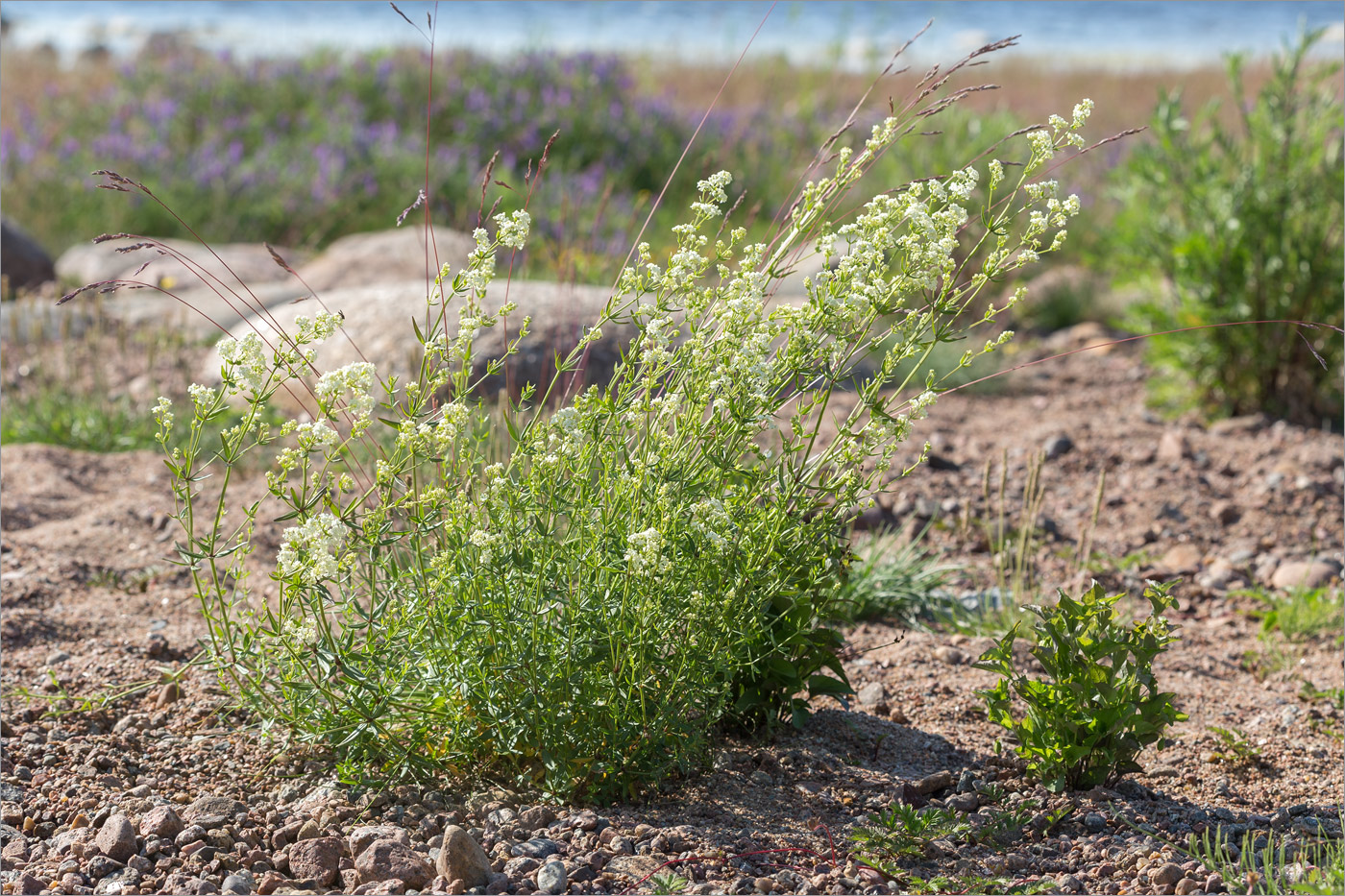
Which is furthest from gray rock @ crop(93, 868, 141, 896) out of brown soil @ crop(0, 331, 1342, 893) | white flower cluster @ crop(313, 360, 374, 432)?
white flower cluster @ crop(313, 360, 374, 432)

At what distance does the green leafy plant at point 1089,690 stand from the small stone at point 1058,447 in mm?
3128

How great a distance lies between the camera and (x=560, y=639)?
2426mm

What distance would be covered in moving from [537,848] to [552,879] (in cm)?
12

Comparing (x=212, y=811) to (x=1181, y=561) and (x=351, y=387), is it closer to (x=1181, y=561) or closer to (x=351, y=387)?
(x=351, y=387)

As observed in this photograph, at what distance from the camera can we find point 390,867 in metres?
2.25

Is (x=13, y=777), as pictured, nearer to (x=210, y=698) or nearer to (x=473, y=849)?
(x=210, y=698)

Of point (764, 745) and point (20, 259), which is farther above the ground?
point (20, 259)

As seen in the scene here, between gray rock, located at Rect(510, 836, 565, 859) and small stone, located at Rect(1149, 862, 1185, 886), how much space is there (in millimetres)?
1240

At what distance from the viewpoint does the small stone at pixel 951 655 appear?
3.71 m

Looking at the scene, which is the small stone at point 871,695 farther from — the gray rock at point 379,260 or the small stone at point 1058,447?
the gray rock at point 379,260

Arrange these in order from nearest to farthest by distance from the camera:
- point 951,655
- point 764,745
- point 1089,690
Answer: point 1089,690 → point 764,745 → point 951,655

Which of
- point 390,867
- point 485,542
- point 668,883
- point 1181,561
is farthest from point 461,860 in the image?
point 1181,561

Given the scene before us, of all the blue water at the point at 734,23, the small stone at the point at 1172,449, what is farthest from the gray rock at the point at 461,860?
the blue water at the point at 734,23

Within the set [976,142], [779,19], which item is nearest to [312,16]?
[779,19]
